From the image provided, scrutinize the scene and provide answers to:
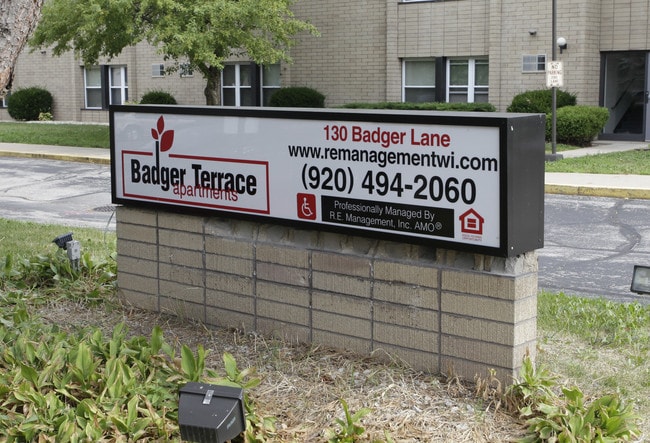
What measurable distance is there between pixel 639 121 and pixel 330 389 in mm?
21624

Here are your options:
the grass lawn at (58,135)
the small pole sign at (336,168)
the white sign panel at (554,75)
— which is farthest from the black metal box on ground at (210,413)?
the grass lawn at (58,135)

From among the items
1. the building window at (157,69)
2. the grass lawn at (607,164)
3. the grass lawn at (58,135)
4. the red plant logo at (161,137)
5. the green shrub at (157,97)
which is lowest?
the grass lawn at (607,164)

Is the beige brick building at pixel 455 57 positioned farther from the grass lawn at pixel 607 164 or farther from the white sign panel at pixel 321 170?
the white sign panel at pixel 321 170

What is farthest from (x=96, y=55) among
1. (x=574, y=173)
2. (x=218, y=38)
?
(x=574, y=173)

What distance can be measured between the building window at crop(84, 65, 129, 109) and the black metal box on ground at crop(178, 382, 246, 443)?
31505mm

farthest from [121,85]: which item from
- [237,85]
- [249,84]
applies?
[249,84]

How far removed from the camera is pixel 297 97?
28.0 metres

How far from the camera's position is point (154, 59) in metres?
32.8

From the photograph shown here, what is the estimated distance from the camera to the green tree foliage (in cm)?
2228

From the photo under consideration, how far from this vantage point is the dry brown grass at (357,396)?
4.26m

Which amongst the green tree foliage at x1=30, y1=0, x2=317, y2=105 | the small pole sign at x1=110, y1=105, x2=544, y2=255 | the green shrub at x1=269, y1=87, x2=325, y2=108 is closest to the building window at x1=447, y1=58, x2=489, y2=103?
the green shrub at x1=269, y1=87, x2=325, y2=108

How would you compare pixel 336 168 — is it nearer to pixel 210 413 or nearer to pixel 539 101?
pixel 210 413

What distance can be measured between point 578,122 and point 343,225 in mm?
17688

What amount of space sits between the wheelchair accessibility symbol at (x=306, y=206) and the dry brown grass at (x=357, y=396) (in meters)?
0.73
